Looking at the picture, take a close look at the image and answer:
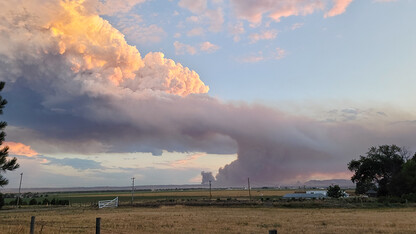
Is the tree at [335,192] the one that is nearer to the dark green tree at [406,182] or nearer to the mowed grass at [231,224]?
the dark green tree at [406,182]

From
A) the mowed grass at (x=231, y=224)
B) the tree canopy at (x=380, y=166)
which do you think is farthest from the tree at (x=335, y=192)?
the mowed grass at (x=231, y=224)

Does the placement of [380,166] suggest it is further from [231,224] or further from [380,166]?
[231,224]

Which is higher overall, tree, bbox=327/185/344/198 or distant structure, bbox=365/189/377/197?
tree, bbox=327/185/344/198

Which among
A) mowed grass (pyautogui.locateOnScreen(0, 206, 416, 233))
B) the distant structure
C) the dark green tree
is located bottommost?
the distant structure

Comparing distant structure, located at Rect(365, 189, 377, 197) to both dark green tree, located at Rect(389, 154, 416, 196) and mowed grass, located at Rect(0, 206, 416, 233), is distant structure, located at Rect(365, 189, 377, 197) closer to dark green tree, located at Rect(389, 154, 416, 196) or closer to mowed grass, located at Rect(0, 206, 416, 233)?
dark green tree, located at Rect(389, 154, 416, 196)

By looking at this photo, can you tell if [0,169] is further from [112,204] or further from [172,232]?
[112,204]

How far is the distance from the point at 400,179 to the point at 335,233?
3412 inches

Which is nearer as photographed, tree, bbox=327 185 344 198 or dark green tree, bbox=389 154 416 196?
dark green tree, bbox=389 154 416 196

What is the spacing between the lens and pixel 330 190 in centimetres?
12475

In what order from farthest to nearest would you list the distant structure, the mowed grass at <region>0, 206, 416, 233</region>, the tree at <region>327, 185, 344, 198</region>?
the distant structure < the tree at <region>327, 185, 344, 198</region> < the mowed grass at <region>0, 206, 416, 233</region>

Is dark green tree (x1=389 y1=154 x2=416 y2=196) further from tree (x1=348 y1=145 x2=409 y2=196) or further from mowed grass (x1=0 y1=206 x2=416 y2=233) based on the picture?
mowed grass (x1=0 y1=206 x2=416 y2=233)

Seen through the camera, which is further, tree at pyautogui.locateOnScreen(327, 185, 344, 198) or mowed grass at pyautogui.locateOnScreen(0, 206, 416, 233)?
tree at pyautogui.locateOnScreen(327, 185, 344, 198)

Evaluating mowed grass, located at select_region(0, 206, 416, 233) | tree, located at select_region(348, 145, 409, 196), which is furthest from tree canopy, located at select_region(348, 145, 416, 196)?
mowed grass, located at select_region(0, 206, 416, 233)

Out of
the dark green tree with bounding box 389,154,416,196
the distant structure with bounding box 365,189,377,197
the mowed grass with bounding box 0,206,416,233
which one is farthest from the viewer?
the distant structure with bounding box 365,189,377,197
